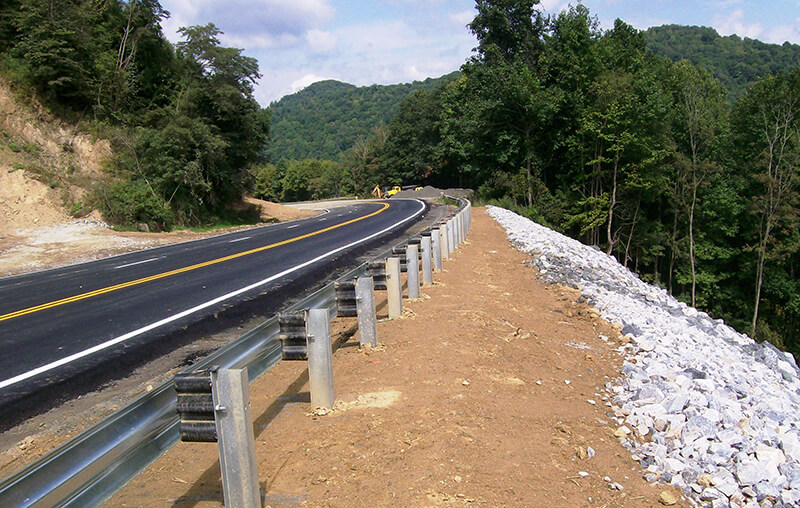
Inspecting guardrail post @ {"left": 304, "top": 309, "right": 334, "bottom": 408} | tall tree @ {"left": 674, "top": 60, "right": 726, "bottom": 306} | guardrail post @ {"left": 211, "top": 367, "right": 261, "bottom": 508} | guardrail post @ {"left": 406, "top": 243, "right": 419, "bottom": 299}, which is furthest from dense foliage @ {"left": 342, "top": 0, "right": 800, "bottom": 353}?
guardrail post @ {"left": 211, "top": 367, "right": 261, "bottom": 508}

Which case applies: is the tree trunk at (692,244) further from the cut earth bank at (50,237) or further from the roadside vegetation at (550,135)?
the cut earth bank at (50,237)

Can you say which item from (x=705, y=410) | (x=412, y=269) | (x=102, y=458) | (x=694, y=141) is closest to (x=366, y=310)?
(x=412, y=269)

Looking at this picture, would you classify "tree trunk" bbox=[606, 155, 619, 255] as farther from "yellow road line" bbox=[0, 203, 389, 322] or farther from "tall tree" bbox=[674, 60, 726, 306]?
"yellow road line" bbox=[0, 203, 389, 322]

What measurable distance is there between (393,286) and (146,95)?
32.3 m

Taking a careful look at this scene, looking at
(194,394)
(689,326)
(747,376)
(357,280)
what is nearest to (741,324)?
(689,326)

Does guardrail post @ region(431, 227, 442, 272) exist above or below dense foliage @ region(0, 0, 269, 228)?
below

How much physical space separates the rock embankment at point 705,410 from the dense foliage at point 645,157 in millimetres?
30054

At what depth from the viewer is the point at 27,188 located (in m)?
23.8

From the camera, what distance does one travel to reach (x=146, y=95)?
3384 cm

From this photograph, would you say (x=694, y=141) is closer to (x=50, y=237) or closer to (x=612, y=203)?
(x=612, y=203)

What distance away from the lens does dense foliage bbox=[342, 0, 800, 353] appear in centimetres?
3809

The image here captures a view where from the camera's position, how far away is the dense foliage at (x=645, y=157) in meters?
38.1

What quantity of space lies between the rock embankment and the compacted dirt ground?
0.23 meters

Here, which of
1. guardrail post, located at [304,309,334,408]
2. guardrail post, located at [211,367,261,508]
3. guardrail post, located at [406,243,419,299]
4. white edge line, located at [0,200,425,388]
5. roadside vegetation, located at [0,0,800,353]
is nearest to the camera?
guardrail post, located at [211,367,261,508]
